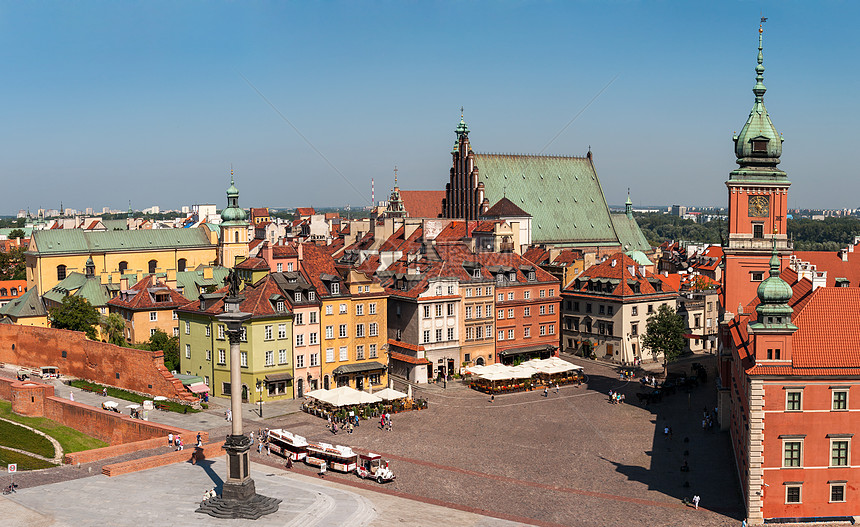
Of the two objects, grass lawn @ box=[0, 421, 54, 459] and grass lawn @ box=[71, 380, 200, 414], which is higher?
grass lawn @ box=[71, 380, 200, 414]

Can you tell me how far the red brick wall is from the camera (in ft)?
249

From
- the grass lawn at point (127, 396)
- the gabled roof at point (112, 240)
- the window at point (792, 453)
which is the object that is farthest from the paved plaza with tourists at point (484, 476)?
the gabled roof at point (112, 240)

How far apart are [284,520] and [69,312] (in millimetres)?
57329

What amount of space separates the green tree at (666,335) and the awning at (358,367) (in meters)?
26.2

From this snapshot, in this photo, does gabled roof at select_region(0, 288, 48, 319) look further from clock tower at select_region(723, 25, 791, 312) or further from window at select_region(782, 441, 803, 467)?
window at select_region(782, 441, 803, 467)

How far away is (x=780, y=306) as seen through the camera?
4806 centimetres

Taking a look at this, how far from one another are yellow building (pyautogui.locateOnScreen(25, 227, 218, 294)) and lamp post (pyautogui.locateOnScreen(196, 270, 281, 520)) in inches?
2857

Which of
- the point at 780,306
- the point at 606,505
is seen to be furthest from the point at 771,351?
the point at 606,505

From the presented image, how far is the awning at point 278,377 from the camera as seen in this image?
7525cm

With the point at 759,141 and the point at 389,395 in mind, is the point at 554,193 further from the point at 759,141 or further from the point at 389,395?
the point at 389,395

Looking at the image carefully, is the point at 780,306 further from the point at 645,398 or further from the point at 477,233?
the point at 477,233

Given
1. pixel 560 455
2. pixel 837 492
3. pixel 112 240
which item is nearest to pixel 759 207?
pixel 560 455

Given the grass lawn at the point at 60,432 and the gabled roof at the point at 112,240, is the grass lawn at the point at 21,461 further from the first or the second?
the gabled roof at the point at 112,240

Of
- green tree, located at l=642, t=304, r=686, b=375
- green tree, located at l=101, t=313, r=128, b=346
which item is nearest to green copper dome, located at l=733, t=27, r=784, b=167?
green tree, located at l=642, t=304, r=686, b=375
